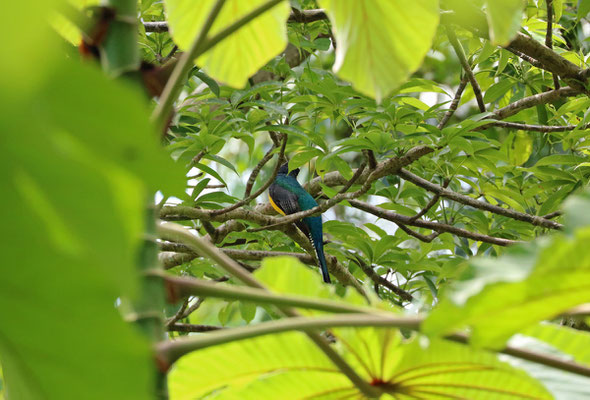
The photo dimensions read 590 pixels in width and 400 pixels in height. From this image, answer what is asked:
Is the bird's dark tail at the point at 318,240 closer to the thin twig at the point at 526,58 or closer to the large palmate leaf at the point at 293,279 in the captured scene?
the thin twig at the point at 526,58

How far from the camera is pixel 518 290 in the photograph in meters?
0.34

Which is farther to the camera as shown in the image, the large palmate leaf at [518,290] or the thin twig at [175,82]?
the thin twig at [175,82]

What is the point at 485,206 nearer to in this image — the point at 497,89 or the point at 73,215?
the point at 497,89

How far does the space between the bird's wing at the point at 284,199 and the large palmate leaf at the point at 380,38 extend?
148 inches

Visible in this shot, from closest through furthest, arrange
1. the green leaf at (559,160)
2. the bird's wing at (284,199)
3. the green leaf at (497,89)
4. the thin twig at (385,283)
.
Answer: the green leaf at (559,160), the green leaf at (497,89), the thin twig at (385,283), the bird's wing at (284,199)

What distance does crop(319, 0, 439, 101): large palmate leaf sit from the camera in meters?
0.54

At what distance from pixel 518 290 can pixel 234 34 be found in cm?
38

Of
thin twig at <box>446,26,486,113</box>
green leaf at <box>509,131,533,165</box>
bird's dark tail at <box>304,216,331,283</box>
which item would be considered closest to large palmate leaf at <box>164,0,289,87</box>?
thin twig at <box>446,26,486,113</box>

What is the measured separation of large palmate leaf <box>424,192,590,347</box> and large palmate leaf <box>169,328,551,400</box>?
139 millimetres

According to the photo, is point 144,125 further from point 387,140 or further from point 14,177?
point 387,140

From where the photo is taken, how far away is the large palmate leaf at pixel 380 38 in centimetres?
54

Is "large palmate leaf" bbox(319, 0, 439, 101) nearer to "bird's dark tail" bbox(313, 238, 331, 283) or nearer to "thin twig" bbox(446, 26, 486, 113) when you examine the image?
"thin twig" bbox(446, 26, 486, 113)

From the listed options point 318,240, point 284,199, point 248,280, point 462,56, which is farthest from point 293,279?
point 284,199

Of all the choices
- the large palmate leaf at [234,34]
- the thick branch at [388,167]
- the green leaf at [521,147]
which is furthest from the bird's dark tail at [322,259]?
the large palmate leaf at [234,34]
